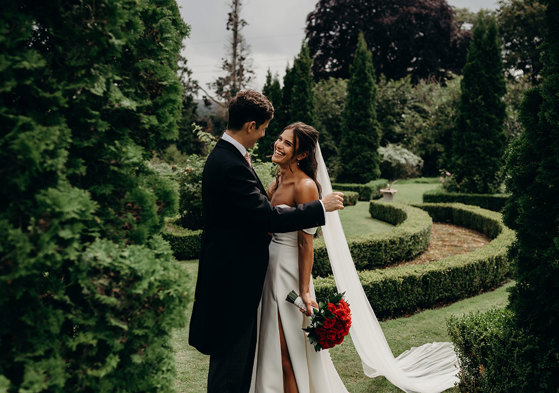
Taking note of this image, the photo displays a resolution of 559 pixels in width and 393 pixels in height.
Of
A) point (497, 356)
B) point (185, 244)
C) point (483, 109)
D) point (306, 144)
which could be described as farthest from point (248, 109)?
point (483, 109)

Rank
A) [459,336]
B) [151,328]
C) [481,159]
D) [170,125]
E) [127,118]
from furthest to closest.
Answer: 1. [481,159]
2. [459,336]
3. [170,125]
4. [127,118]
5. [151,328]

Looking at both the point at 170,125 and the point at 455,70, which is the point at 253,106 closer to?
the point at 170,125

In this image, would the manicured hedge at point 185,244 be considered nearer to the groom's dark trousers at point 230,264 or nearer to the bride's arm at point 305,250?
the bride's arm at point 305,250

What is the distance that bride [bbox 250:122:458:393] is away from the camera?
3.19 meters

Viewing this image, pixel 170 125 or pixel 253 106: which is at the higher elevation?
pixel 253 106

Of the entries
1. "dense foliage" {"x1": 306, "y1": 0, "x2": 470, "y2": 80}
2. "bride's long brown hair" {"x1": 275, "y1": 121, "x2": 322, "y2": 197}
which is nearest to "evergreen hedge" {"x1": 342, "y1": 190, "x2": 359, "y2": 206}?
"bride's long brown hair" {"x1": 275, "y1": 121, "x2": 322, "y2": 197}

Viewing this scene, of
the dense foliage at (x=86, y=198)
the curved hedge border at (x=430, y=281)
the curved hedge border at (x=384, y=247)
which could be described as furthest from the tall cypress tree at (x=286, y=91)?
the dense foliage at (x=86, y=198)

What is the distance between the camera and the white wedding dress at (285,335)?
3.14 metres

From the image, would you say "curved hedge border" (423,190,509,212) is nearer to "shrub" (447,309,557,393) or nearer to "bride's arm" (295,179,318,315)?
"shrub" (447,309,557,393)

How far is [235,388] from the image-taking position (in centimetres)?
280

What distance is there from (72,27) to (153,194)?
86cm

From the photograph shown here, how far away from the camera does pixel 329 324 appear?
2.97 metres

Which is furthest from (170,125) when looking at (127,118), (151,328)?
(151,328)

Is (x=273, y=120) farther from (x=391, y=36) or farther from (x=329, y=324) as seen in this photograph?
(x=329, y=324)
